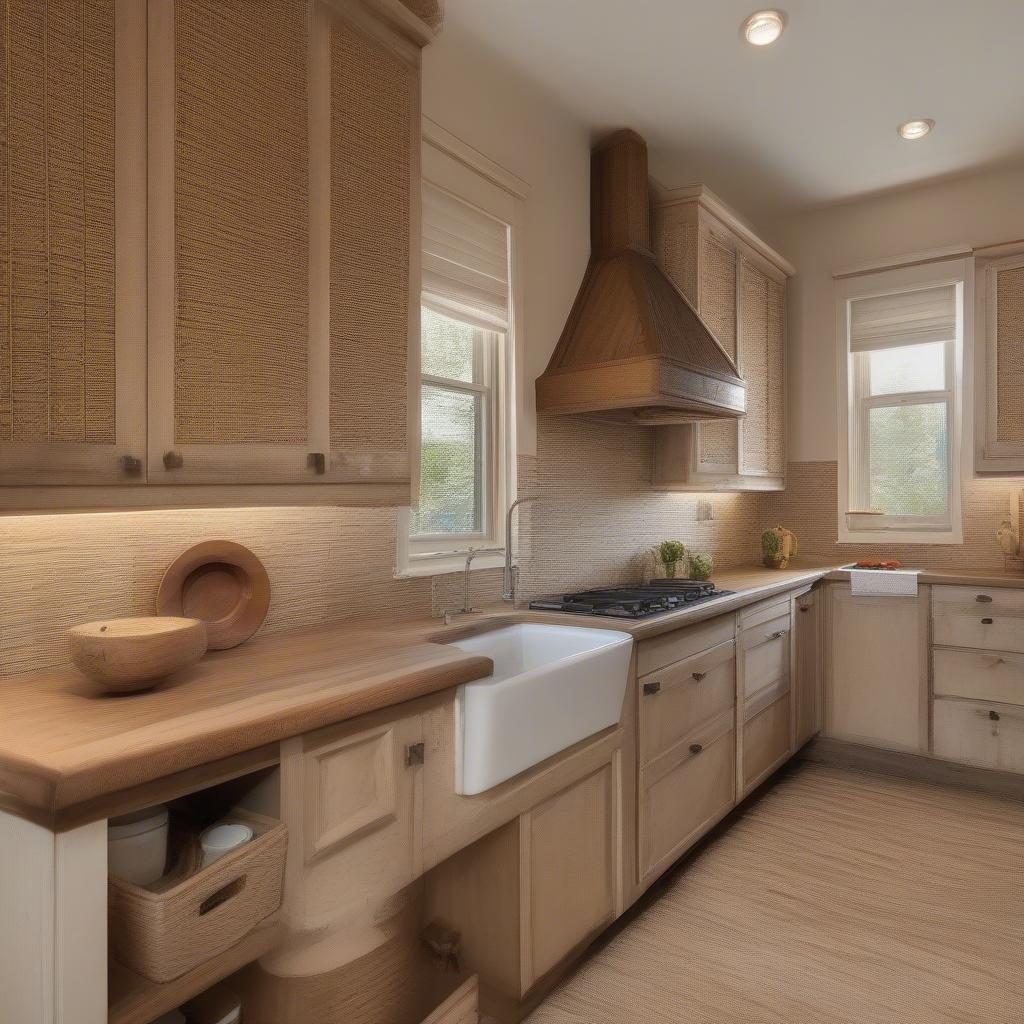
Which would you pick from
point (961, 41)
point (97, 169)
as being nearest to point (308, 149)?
point (97, 169)

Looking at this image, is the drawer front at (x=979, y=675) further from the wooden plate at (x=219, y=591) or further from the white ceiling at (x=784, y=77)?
the wooden plate at (x=219, y=591)

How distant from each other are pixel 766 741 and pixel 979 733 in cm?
102

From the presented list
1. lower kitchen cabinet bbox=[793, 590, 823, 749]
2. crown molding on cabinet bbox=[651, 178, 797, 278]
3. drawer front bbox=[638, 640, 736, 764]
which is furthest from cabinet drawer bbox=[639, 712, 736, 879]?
crown molding on cabinet bbox=[651, 178, 797, 278]

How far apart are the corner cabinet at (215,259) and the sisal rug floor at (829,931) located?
1.52 meters

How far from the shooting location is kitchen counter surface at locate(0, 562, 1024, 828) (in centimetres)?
98

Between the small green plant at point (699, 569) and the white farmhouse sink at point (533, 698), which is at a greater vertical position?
the small green plant at point (699, 569)

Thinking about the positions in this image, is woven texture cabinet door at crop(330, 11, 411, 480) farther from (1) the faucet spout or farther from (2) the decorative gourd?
(2) the decorative gourd

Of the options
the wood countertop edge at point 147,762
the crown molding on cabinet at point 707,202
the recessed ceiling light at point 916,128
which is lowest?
the wood countertop edge at point 147,762

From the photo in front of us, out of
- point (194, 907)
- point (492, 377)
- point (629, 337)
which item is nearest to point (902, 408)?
point (629, 337)

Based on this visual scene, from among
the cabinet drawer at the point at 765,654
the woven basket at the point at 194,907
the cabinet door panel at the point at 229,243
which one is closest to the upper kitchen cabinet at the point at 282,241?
the cabinet door panel at the point at 229,243

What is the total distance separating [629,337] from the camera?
8.79ft

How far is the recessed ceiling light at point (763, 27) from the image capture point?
95.5 inches

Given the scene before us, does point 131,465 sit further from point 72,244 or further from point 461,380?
point 461,380

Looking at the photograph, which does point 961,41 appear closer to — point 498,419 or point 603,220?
point 603,220
